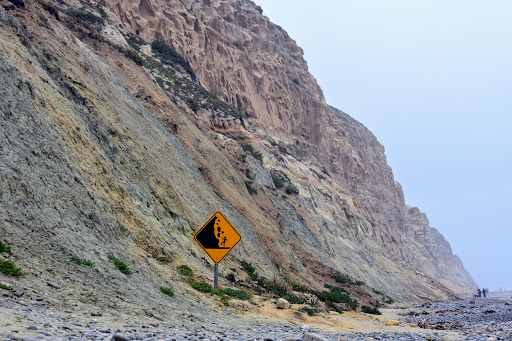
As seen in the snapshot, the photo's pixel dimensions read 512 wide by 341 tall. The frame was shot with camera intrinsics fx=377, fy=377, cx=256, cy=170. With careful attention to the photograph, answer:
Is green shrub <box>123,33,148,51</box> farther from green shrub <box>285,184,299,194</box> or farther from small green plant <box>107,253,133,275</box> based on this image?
small green plant <box>107,253,133,275</box>

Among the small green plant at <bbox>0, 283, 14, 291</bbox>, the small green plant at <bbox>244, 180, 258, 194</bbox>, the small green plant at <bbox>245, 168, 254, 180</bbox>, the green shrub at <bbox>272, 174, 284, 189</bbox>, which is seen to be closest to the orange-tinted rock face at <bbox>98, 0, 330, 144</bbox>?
the green shrub at <bbox>272, 174, 284, 189</bbox>

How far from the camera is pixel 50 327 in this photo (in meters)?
4.42

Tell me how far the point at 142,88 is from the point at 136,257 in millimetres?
19172

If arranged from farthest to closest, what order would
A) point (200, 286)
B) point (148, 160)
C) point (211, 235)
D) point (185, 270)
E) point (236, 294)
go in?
point (148, 160), point (236, 294), point (185, 270), point (211, 235), point (200, 286)

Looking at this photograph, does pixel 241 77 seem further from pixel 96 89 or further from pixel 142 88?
pixel 96 89

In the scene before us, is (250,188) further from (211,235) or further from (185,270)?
(211,235)

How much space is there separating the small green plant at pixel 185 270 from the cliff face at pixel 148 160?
0.53m

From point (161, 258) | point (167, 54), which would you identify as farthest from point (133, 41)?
point (161, 258)

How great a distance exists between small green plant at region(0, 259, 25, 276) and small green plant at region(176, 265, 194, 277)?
215 inches

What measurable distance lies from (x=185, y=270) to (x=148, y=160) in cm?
673

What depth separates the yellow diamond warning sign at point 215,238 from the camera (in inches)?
412

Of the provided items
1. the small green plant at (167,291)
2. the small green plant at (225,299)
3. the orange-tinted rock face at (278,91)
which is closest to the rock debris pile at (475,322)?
the small green plant at (225,299)

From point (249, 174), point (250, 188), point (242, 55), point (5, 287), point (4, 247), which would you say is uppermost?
point (242, 55)

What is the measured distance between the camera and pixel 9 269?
5.58m
